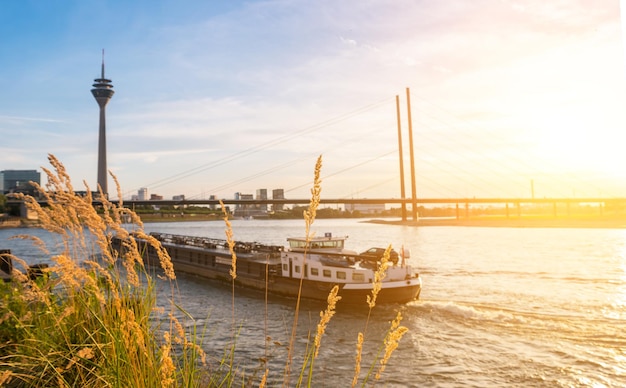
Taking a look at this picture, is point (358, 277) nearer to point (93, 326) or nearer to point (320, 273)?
point (320, 273)

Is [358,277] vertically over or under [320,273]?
under

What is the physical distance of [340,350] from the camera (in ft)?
56.3

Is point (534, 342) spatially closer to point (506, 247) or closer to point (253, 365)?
point (253, 365)

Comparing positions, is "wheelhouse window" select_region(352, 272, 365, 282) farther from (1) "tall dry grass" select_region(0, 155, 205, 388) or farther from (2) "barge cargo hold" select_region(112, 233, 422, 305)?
(1) "tall dry grass" select_region(0, 155, 205, 388)

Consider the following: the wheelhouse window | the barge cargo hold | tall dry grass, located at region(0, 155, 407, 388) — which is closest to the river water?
the barge cargo hold

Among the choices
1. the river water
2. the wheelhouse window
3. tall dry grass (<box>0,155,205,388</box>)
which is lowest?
the river water

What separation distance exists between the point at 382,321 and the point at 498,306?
284 inches

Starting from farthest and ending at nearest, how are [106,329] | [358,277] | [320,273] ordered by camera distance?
[320,273] → [358,277] → [106,329]

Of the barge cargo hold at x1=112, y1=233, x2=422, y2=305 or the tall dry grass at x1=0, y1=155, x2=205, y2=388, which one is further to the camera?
the barge cargo hold at x1=112, y1=233, x2=422, y2=305

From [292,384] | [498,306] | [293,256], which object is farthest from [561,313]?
[292,384]

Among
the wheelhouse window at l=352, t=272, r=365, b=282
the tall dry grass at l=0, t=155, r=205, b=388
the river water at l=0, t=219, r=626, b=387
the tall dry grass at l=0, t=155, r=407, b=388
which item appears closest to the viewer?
the tall dry grass at l=0, t=155, r=407, b=388

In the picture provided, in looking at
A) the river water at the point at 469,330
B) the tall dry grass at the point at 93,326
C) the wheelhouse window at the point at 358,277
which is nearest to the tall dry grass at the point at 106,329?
the tall dry grass at the point at 93,326

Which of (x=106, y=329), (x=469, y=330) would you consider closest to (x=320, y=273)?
(x=469, y=330)

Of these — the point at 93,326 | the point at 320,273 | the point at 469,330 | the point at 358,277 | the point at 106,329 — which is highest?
the point at 106,329
